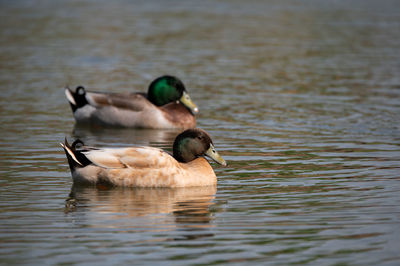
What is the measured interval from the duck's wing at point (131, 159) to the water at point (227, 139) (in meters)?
0.30

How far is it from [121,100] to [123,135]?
1045 mm

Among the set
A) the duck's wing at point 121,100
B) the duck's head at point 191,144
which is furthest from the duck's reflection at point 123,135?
the duck's head at point 191,144

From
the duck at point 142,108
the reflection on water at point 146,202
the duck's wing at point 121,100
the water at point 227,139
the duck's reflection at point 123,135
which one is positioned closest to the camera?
the water at point 227,139

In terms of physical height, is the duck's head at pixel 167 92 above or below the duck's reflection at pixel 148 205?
above

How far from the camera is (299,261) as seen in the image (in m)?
6.75

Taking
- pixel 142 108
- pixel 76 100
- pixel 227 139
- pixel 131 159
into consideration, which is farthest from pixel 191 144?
pixel 76 100

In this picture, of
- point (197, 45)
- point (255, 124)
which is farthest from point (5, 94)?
point (197, 45)

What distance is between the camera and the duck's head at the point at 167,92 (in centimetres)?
1493

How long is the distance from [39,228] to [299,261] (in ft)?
8.16

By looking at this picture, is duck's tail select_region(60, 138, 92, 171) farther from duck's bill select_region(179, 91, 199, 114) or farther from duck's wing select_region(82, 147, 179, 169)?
duck's bill select_region(179, 91, 199, 114)

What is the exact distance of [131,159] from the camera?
31.2 ft

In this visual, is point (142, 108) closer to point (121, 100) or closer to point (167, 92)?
point (121, 100)

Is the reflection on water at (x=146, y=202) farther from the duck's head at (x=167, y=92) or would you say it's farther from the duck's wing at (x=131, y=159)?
the duck's head at (x=167, y=92)

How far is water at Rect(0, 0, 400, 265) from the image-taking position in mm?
7258
